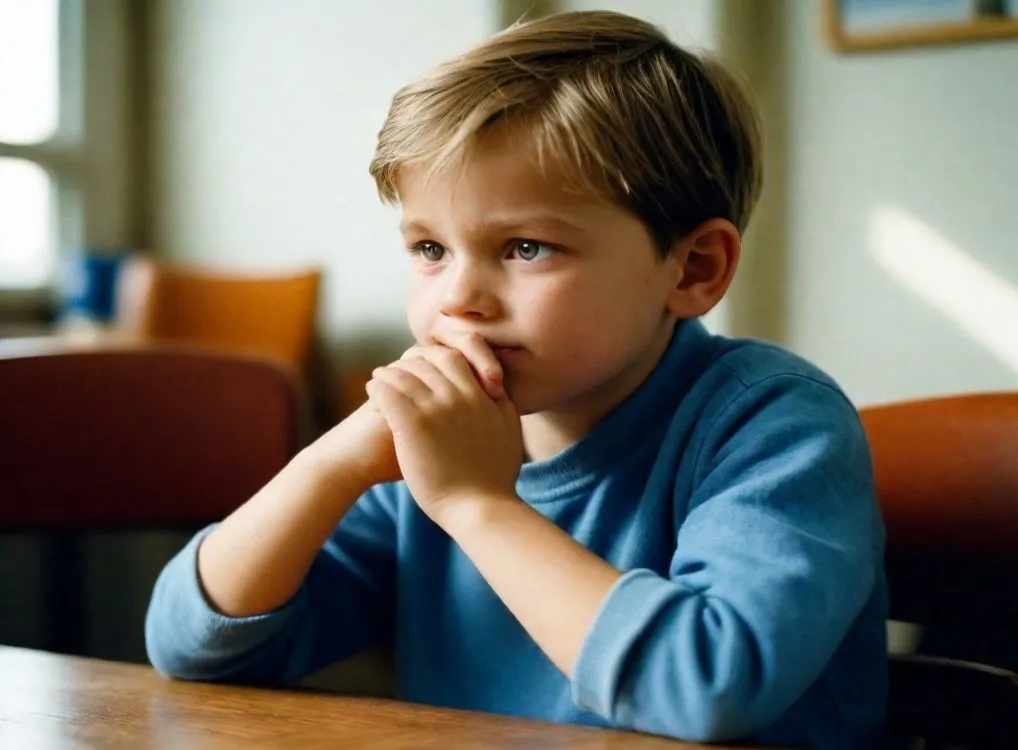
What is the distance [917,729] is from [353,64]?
292cm

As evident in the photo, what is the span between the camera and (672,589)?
2.31 feet

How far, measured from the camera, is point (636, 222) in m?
0.92

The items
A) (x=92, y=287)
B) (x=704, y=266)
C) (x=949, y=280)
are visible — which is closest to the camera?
(x=704, y=266)

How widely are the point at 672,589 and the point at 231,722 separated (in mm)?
264

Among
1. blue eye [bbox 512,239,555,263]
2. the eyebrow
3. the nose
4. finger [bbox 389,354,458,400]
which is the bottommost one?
finger [bbox 389,354,458,400]

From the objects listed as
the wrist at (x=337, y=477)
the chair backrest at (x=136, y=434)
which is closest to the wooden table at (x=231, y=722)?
the wrist at (x=337, y=477)

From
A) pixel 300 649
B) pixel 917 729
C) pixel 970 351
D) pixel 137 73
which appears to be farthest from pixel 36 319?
pixel 917 729

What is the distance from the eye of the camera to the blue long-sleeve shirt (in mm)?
690

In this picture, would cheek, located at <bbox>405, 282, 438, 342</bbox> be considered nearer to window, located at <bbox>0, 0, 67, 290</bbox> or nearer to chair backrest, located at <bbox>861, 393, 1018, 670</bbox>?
chair backrest, located at <bbox>861, 393, 1018, 670</bbox>

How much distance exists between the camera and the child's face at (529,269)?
34.4 inches

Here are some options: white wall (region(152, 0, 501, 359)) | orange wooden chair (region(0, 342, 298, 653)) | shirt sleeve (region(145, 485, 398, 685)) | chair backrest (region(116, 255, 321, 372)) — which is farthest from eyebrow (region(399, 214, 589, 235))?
chair backrest (region(116, 255, 321, 372))

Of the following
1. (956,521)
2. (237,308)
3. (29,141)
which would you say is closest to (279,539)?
(956,521)

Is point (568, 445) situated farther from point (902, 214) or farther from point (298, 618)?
point (902, 214)

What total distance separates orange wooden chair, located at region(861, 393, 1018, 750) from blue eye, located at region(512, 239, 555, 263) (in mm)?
406
